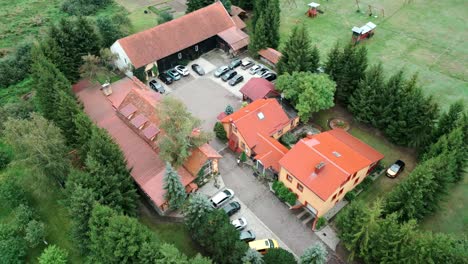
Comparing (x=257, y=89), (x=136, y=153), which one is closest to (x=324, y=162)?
(x=257, y=89)

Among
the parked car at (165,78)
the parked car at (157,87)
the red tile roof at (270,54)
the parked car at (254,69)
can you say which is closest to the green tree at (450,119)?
the red tile roof at (270,54)

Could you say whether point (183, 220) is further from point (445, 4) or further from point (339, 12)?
point (445, 4)

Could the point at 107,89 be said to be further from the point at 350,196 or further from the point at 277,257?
the point at 350,196

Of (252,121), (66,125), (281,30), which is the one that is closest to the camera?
(66,125)

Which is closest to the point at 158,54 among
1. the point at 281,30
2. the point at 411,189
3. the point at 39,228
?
the point at 281,30

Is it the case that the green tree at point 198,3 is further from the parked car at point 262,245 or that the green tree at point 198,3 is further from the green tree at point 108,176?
the parked car at point 262,245

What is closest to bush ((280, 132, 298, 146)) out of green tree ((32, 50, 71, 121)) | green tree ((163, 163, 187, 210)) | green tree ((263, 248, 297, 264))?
green tree ((163, 163, 187, 210))

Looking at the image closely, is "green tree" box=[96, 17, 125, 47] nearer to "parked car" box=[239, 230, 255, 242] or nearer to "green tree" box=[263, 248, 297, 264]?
"parked car" box=[239, 230, 255, 242]
